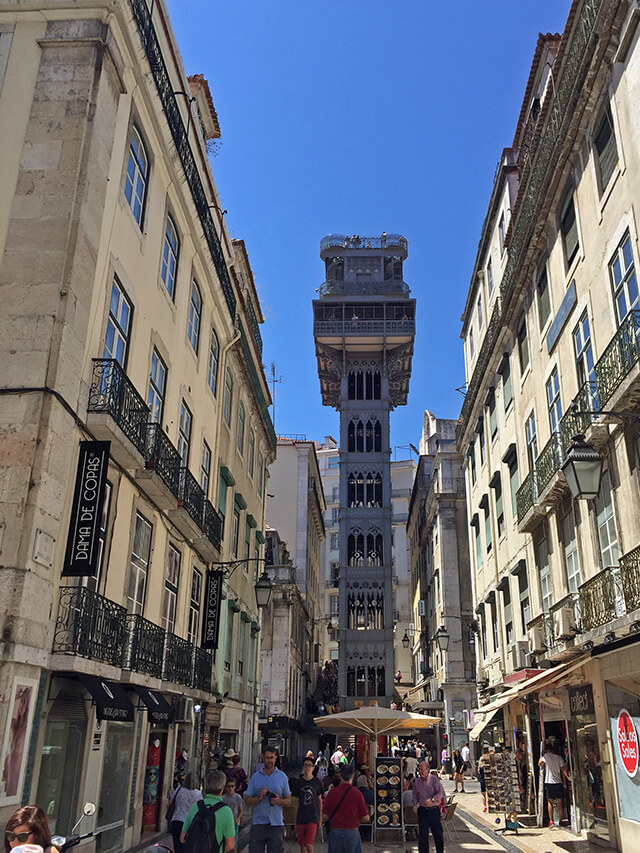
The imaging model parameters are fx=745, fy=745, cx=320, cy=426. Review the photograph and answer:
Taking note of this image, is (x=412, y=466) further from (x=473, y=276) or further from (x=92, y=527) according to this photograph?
(x=92, y=527)

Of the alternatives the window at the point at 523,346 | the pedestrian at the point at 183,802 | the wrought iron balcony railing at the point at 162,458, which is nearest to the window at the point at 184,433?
the wrought iron balcony railing at the point at 162,458

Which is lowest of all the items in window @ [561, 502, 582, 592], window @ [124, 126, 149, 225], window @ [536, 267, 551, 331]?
window @ [561, 502, 582, 592]

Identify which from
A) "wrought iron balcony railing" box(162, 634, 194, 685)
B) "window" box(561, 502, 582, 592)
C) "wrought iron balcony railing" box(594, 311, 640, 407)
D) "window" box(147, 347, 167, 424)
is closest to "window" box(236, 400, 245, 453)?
"window" box(147, 347, 167, 424)

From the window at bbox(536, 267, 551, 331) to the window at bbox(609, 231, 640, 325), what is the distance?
15.3 ft

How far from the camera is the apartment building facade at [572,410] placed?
1183 cm

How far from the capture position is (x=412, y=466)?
78688 millimetres

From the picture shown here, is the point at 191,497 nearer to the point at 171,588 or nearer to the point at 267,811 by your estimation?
the point at 171,588

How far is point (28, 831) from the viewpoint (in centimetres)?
382

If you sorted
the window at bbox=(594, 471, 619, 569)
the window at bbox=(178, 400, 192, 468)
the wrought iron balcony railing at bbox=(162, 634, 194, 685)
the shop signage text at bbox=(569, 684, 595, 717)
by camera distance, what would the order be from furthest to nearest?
the window at bbox=(178, 400, 192, 468)
the shop signage text at bbox=(569, 684, 595, 717)
the wrought iron balcony railing at bbox=(162, 634, 194, 685)
the window at bbox=(594, 471, 619, 569)

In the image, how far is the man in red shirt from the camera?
8289mm

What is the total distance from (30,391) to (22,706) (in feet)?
11.9

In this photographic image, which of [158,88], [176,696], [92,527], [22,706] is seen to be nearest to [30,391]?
[92,527]

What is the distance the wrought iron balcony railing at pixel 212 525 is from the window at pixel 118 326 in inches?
206

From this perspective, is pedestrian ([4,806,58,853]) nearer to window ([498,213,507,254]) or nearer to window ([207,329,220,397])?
window ([207,329,220,397])
